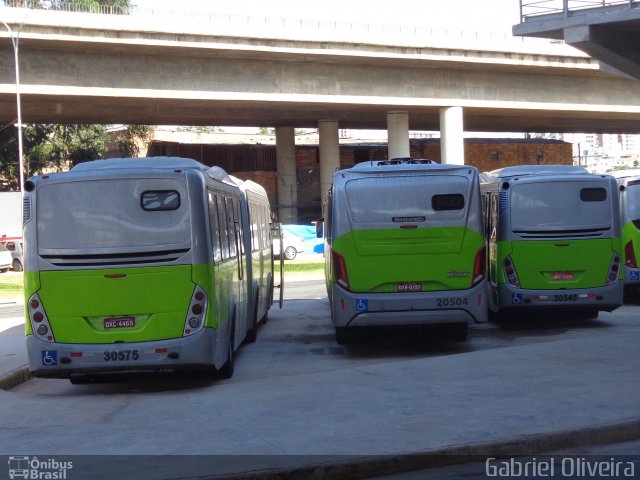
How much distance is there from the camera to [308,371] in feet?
45.0

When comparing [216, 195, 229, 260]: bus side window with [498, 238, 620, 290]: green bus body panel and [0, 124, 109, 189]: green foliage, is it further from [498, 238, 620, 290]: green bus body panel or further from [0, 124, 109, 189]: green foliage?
[0, 124, 109, 189]: green foliage

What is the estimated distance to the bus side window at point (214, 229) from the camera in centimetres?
1188

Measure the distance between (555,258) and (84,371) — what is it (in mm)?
9054

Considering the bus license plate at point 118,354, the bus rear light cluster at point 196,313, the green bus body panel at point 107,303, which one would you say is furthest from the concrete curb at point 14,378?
the bus rear light cluster at point 196,313

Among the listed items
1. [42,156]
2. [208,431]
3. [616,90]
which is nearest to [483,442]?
[208,431]

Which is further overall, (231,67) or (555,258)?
(231,67)

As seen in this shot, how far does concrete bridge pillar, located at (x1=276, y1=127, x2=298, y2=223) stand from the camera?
200 ft

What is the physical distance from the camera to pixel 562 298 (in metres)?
16.9

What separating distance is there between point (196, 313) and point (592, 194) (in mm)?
8778

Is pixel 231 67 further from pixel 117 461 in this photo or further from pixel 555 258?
pixel 117 461

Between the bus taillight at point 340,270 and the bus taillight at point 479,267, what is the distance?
A: 189cm

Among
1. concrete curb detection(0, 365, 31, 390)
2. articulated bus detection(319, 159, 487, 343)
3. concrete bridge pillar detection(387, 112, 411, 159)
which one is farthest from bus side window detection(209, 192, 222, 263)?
concrete bridge pillar detection(387, 112, 411, 159)

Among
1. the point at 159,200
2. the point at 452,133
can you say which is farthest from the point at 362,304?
the point at 452,133

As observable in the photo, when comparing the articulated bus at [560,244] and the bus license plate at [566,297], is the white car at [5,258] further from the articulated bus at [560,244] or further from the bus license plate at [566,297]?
the bus license plate at [566,297]
